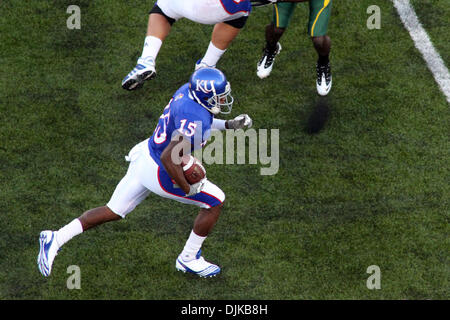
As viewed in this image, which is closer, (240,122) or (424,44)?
(240,122)

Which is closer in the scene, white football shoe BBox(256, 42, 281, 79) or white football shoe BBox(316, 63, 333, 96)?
white football shoe BBox(316, 63, 333, 96)

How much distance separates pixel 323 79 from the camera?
768cm

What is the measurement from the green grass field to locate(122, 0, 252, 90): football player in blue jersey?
81 centimetres

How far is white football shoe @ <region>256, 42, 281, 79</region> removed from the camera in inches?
311

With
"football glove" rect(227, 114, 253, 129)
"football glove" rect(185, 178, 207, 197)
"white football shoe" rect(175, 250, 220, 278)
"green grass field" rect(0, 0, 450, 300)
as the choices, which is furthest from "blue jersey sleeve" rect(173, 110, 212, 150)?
"green grass field" rect(0, 0, 450, 300)

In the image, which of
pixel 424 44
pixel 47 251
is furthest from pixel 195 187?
pixel 424 44

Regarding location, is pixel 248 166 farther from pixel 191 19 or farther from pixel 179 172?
pixel 179 172

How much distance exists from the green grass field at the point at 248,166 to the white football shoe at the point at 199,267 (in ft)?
0.23

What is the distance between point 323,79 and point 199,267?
2.58 meters

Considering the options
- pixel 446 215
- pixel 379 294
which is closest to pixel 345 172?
pixel 446 215

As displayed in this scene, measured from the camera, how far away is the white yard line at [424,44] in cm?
789

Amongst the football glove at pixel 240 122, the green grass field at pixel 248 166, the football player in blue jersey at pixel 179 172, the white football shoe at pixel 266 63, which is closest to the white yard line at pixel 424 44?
the green grass field at pixel 248 166

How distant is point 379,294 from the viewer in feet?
19.5

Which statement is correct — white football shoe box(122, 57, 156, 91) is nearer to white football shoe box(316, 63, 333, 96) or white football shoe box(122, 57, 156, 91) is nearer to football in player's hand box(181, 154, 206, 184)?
football in player's hand box(181, 154, 206, 184)
